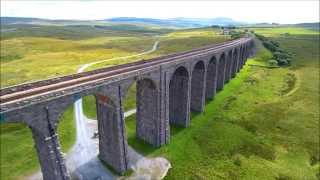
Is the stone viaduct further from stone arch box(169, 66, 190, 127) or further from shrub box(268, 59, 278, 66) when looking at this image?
shrub box(268, 59, 278, 66)

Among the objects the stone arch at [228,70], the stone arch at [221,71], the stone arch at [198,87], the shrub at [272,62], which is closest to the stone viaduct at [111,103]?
the stone arch at [198,87]

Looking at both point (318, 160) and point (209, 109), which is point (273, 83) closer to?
point (209, 109)

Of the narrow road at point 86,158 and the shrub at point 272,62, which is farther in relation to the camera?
the shrub at point 272,62

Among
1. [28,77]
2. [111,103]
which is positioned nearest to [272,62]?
[28,77]

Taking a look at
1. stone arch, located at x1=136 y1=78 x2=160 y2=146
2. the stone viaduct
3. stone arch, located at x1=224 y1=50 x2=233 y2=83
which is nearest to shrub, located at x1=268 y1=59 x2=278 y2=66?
stone arch, located at x1=224 y1=50 x2=233 y2=83

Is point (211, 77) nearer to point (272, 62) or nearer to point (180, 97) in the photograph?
point (180, 97)

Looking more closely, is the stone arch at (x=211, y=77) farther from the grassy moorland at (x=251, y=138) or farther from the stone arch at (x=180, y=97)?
the stone arch at (x=180, y=97)

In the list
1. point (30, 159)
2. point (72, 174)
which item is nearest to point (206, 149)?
point (72, 174)
